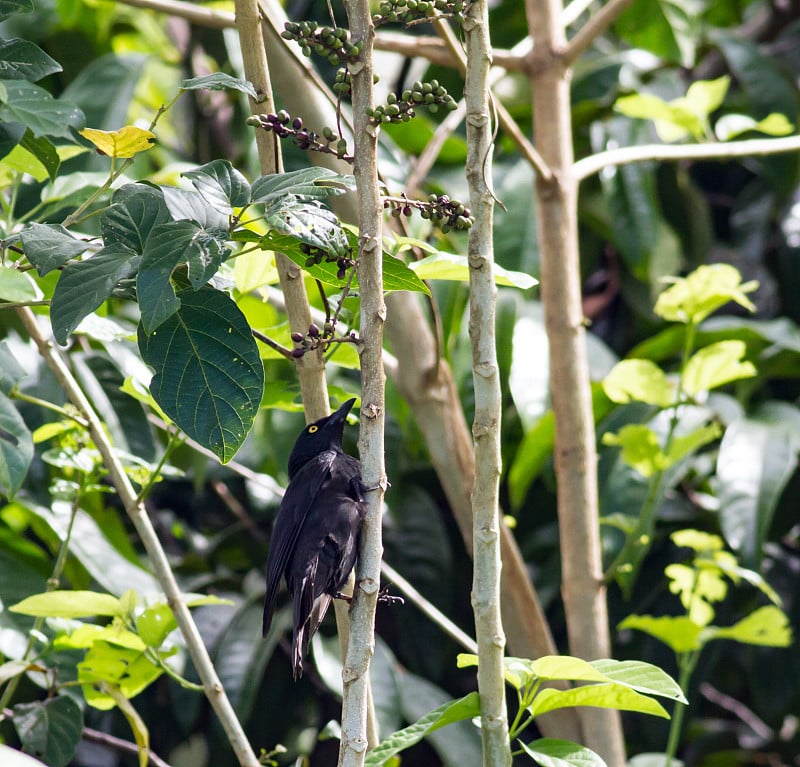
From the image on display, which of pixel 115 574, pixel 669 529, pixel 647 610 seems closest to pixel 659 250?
pixel 669 529

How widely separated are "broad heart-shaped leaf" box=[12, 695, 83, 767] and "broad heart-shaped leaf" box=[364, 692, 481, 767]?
383 millimetres

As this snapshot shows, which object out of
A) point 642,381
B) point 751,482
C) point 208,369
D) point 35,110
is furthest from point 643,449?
point 35,110

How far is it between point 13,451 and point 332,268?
0.33 metres

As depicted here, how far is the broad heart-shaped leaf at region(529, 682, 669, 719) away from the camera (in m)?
0.71

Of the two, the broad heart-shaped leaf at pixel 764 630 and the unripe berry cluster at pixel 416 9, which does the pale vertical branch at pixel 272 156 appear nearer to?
the unripe berry cluster at pixel 416 9

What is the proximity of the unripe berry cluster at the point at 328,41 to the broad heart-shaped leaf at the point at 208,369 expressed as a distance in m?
0.18

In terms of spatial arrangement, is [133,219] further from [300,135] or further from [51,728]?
[51,728]

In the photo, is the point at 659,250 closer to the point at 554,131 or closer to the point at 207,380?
the point at 554,131

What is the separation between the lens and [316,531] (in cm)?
71

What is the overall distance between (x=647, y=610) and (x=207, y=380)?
1221mm

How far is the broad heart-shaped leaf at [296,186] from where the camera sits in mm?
626

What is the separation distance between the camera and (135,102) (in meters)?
2.34

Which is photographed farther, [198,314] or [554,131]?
[554,131]

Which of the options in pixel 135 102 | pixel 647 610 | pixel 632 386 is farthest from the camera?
pixel 135 102
